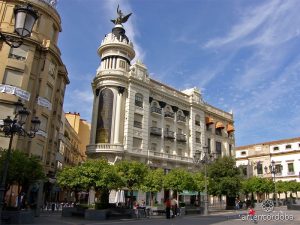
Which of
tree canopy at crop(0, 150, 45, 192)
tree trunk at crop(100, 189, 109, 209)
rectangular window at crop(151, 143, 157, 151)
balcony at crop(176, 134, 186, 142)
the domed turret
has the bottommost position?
tree trunk at crop(100, 189, 109, 209)

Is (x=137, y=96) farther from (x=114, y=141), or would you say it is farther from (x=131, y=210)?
(x=131, y=210)

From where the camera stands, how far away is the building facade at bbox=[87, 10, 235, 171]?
36.8m

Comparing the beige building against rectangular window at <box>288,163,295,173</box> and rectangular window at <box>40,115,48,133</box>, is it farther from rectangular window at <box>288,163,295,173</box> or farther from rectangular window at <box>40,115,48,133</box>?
rectangular window at <box>288,163,295,173</box>

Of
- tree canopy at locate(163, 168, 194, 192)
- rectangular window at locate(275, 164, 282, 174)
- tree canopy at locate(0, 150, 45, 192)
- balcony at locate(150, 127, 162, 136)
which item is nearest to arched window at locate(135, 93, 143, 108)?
balcony at locate(150, 127, 162, 136)

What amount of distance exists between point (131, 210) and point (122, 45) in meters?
23.3

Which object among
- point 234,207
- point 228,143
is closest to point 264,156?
point 228,143

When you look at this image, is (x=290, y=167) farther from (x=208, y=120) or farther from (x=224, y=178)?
(x=224, y=178)

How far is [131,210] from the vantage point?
915 inches

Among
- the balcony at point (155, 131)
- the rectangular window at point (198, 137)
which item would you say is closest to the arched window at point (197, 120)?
the rectangular window at point (198, 137)

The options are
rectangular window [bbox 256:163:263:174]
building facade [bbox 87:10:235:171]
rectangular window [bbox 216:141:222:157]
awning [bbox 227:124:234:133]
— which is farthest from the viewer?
rectangular window [bbox 256:163:263:174]

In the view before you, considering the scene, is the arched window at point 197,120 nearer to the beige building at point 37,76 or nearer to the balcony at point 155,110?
the balcony at point 155,110

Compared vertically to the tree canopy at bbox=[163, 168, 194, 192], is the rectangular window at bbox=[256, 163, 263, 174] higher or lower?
higher

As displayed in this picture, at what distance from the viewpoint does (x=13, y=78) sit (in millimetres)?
28328

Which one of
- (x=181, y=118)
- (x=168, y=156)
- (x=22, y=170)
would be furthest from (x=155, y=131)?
(x=22, y=170)
